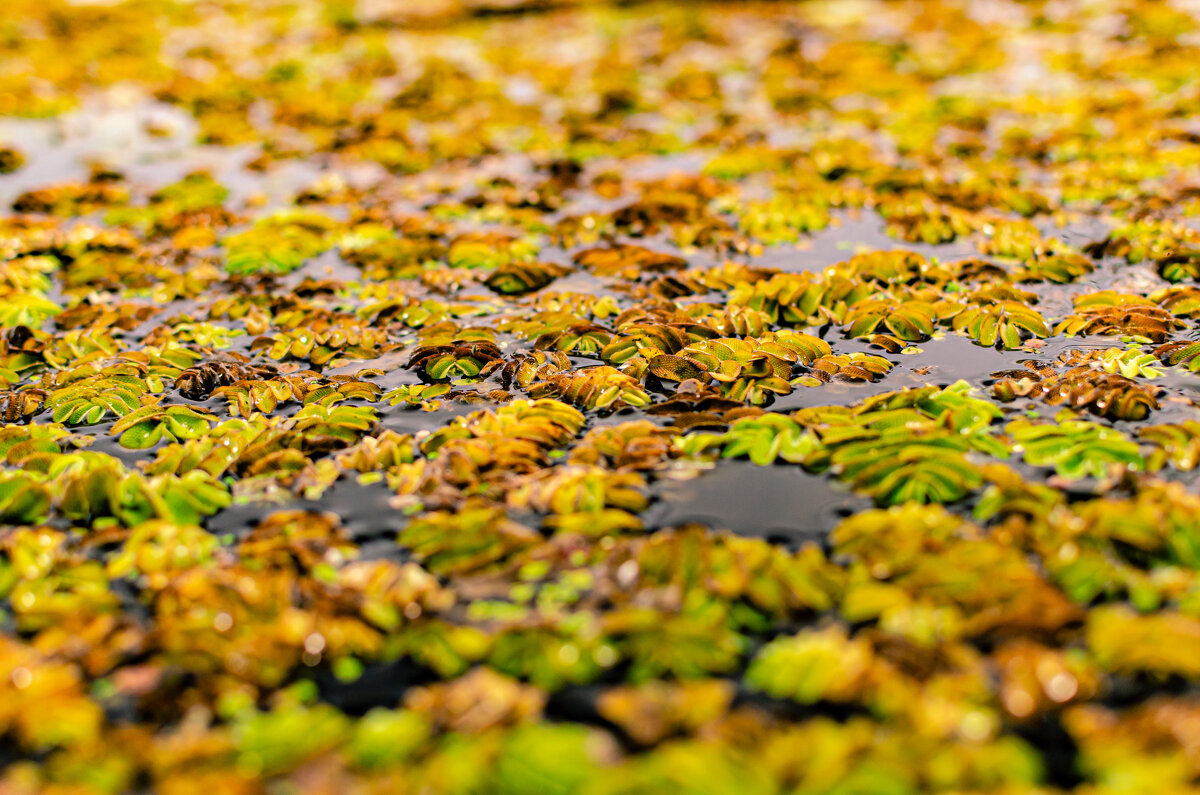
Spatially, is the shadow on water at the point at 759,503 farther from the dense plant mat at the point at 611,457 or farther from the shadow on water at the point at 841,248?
the shadow on water at the point at 841,248

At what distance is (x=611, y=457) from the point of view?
15.4 feet

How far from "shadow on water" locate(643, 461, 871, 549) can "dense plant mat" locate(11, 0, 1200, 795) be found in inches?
1.0

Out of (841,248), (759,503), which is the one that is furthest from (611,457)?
A: (841,248)

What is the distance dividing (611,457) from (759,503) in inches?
32.3

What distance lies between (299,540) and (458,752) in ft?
4.96

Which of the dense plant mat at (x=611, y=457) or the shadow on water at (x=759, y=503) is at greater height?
the dense plant mat at (x=611, y=457)

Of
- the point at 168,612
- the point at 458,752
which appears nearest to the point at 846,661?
the point at 458,752

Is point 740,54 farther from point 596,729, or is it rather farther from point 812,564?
point 596,729

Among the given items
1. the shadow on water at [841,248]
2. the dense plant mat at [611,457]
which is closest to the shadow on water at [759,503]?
the dense plant mat at [611,457]

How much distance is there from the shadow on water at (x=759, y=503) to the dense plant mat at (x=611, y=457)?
0.03 meters

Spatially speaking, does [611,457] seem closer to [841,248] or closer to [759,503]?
[759,503]

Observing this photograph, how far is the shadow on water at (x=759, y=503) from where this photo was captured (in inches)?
164

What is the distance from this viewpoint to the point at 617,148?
10.0m

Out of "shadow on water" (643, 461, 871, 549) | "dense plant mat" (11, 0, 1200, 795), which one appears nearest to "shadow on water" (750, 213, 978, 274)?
"dense plant mat" (11, 0, 1200, 795)
